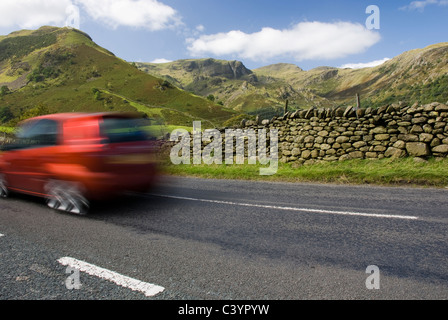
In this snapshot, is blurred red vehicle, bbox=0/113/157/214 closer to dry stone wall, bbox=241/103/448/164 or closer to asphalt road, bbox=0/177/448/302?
asphalt road, bbox=0/177/448/302

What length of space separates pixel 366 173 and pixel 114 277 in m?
7.24

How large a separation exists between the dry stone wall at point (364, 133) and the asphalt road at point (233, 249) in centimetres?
363

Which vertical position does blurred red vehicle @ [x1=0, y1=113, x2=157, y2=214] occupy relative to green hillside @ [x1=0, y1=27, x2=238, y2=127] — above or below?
below

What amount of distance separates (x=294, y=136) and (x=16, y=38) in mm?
238848

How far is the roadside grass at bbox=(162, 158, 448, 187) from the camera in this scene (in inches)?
282

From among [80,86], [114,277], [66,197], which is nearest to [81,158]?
[66,197]

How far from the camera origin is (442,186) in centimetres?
666

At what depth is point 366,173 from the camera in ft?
25.7

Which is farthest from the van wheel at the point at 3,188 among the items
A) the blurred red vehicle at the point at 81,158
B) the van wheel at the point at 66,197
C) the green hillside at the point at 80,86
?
the green hillside at the point at 80,86

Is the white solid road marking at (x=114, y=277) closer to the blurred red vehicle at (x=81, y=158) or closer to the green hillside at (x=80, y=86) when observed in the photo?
the blurred red vehicle at (x=81, y=158)

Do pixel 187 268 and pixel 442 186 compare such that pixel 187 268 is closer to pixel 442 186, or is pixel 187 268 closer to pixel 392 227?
pixel 392 227

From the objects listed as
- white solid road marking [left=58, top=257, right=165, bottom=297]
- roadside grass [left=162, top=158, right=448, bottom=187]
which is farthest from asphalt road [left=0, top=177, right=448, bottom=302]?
roadside grass [left=162, top=158, right=448, bottom=187]

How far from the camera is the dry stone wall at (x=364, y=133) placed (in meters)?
8.59
